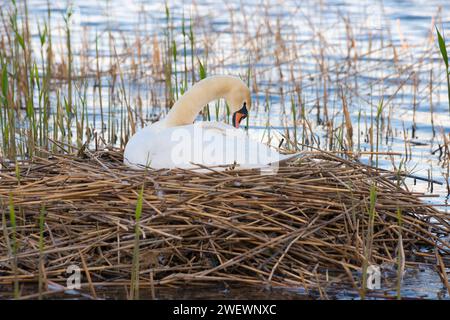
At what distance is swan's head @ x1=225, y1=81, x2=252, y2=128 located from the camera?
5812 millimetres

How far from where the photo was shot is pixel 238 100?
19.2 feet

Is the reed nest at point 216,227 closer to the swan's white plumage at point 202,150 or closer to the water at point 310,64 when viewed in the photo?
the swan's white plumage at point 202,150

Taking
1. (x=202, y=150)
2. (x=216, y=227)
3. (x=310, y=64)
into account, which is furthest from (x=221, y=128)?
(x=310, y=64)

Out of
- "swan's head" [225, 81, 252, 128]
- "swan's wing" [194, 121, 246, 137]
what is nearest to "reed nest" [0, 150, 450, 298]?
"swan's wing" [194, 121, 246, 137]

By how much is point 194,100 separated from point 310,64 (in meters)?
5.23

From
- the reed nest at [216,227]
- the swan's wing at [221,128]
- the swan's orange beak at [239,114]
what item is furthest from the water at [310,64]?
the swan's wing at [221,128]

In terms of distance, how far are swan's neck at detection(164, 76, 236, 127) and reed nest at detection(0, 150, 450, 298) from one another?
65 cm

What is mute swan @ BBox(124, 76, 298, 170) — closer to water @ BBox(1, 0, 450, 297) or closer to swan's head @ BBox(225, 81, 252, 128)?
swan's head @ BBox(225, 81, 252, 128)

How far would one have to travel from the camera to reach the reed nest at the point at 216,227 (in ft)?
14.5

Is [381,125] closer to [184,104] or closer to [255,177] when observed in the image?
[184,104]

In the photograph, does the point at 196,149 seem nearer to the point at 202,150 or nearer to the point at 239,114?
the point at 202,150

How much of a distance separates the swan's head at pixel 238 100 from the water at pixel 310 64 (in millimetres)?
1176

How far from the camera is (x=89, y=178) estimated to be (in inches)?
196

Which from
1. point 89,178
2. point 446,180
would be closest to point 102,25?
point 446,180
